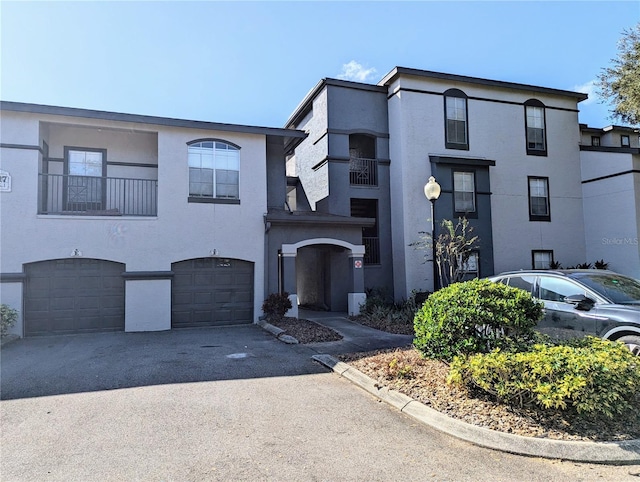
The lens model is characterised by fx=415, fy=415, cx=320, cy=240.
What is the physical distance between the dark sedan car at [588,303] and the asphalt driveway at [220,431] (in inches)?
132

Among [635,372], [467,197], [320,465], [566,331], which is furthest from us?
[467,197]

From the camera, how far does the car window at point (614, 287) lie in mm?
7121

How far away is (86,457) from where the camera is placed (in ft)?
13.5

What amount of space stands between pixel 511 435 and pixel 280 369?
4249 millimetres

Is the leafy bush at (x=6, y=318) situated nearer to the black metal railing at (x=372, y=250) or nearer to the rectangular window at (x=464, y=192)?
the black metal railing at (x=372, y=250)

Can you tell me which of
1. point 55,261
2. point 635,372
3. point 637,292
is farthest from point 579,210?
point 55,261

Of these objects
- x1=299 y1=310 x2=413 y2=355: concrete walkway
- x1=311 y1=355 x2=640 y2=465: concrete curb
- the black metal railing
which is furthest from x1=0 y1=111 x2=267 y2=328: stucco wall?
x1=311 y1=355 x2=640 y2=465: concrete curb

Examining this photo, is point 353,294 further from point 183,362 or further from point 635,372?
point 635,372

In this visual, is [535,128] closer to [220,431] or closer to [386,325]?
[386,325]

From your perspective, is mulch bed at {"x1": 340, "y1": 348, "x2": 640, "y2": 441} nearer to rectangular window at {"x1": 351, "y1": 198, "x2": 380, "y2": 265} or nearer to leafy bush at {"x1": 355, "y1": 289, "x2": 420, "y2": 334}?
leafy bush at {"x1": 355, "y1": 289, "x2": 420, "y2": 334}

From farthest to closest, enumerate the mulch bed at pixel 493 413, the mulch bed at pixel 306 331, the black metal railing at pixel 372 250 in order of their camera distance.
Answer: the black metal railing at pixel 372 250 → the mulch bed at pixel 306 331 → the mulch bed at pixel 493 413

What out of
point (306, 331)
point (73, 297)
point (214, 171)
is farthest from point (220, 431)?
point (214, 171)

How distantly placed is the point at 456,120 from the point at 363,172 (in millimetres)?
4482

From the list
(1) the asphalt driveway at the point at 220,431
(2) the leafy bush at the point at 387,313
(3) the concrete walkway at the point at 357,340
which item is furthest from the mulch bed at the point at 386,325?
(1) the asphalt driveway at the point at 220,431
